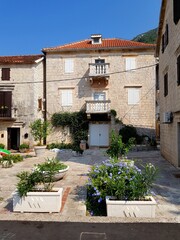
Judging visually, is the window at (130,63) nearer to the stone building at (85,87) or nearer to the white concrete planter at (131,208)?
the stone building at (85,87)

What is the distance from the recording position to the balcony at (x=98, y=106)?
17.6 meters

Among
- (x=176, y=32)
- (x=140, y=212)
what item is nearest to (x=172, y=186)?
(x=140, y=212)

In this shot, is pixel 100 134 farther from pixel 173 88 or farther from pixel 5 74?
pixel 5 74

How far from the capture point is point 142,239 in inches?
139

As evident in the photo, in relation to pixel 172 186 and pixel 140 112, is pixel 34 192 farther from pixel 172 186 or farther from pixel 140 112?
pixel 140 112

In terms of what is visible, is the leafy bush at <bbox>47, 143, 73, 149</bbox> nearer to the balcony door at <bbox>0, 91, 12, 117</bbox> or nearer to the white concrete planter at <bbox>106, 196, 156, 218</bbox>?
the balcony door at <bbox>0, 91, 12, 117</bbox>

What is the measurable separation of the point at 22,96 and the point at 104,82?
7.79 metres

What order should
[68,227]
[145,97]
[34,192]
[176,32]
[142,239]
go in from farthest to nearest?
[145,97], [176,32], [34,192], [68,227], [142,239]

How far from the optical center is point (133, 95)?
1842 cm

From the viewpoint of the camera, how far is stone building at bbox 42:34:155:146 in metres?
18.3

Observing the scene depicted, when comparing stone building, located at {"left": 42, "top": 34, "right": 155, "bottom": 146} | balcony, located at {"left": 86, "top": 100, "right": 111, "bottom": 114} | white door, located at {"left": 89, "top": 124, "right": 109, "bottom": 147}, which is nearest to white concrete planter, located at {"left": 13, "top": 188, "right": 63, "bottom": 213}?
balcony, located at {"left": 86, "top": 100, "right": 111, "bottom": 114}

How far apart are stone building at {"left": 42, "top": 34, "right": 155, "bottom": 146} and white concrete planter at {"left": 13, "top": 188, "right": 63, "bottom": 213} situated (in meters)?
13.4

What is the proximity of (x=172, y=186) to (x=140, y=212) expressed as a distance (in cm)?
286

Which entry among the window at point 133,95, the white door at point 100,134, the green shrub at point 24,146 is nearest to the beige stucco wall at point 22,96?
the green shrub at point 24,146
